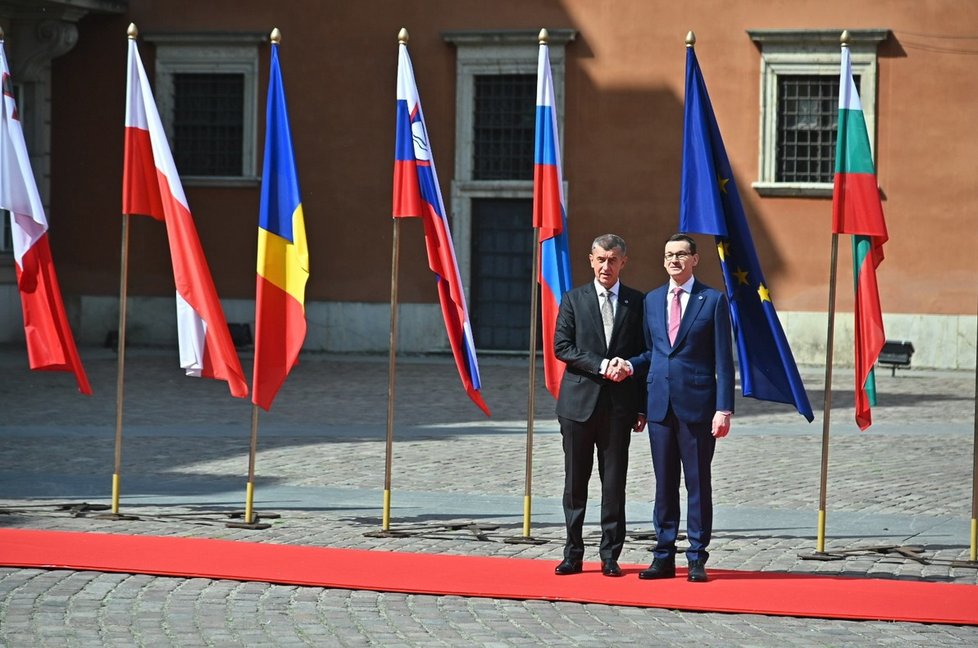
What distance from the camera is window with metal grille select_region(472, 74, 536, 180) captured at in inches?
1043

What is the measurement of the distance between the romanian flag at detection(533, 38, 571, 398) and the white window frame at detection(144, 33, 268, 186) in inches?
669

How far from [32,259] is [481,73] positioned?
16.2 meters

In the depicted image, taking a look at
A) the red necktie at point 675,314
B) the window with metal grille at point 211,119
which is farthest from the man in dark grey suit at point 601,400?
the window with metal grille at point 211,119

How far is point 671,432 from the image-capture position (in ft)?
28.8

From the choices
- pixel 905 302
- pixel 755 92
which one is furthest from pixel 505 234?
pixel 905 302

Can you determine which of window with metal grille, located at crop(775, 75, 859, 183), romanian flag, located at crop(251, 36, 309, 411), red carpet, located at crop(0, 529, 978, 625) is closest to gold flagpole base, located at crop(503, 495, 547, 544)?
red carpet, located at crop(0, 529, 978, 625)

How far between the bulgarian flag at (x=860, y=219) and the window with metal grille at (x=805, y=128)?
15.8m

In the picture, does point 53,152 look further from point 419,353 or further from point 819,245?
point 819,245

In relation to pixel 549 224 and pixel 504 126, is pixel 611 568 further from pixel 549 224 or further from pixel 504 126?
pixel 504 126

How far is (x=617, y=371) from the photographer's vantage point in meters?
8.69

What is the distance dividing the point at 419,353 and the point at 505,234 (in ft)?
8.32

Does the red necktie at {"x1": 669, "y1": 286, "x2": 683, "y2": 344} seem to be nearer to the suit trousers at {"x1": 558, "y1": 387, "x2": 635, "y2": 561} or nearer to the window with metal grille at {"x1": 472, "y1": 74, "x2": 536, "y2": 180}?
the suit trousers at {"x1": 558, "y1": 387, "x2": 635, "y2": 561}

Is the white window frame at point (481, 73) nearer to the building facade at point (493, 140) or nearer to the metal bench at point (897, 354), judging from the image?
the building facade at point (493, 140)

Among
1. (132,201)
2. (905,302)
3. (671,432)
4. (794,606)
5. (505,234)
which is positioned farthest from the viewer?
(505,234)
